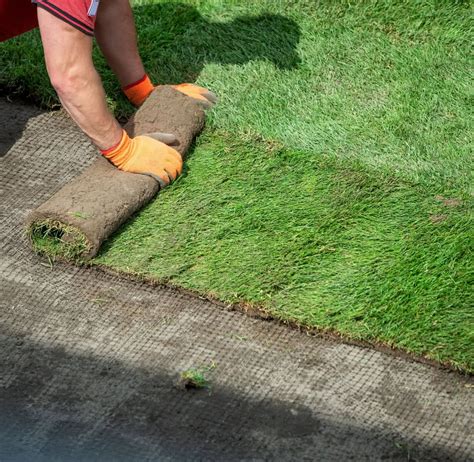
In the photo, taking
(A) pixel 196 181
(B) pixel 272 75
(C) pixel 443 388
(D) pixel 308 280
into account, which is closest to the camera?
(C) pixel 443 388

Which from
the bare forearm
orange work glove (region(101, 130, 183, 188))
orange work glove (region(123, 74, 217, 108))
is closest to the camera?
the bare forearm

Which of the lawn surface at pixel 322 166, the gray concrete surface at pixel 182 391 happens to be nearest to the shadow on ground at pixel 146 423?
the gray concrete surface at pixel 182 391

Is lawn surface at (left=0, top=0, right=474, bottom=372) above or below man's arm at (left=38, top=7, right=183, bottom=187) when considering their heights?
below

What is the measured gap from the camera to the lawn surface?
3961mm

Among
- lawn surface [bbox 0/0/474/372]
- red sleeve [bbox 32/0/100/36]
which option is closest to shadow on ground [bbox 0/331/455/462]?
lawn surface [bbox 0/0/474/372]

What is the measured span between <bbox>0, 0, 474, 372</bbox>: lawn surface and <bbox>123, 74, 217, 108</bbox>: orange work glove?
0.09 meters

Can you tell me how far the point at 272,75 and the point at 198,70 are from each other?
39 cm

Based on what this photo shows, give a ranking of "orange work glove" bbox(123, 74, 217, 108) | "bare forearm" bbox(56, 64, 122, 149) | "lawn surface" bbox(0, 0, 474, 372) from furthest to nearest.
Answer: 1. "orange work glove" bbox(123, 74, 217, 108)
2. "bare forearm" bbox(56, 64, 122, 149)
3. "lawn surface" bbox(0, 0, 474, 372)

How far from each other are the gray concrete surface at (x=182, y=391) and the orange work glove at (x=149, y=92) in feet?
→ 3.81

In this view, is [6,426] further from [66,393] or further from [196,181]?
[196,181]

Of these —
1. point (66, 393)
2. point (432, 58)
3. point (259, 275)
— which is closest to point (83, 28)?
point (259, 275)

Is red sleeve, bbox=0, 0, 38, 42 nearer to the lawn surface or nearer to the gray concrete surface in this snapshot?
the lawn surface

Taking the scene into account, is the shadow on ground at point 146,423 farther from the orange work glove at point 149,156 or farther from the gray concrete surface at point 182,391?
the orange work glove at point 149,156

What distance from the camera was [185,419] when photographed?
11.2ft
